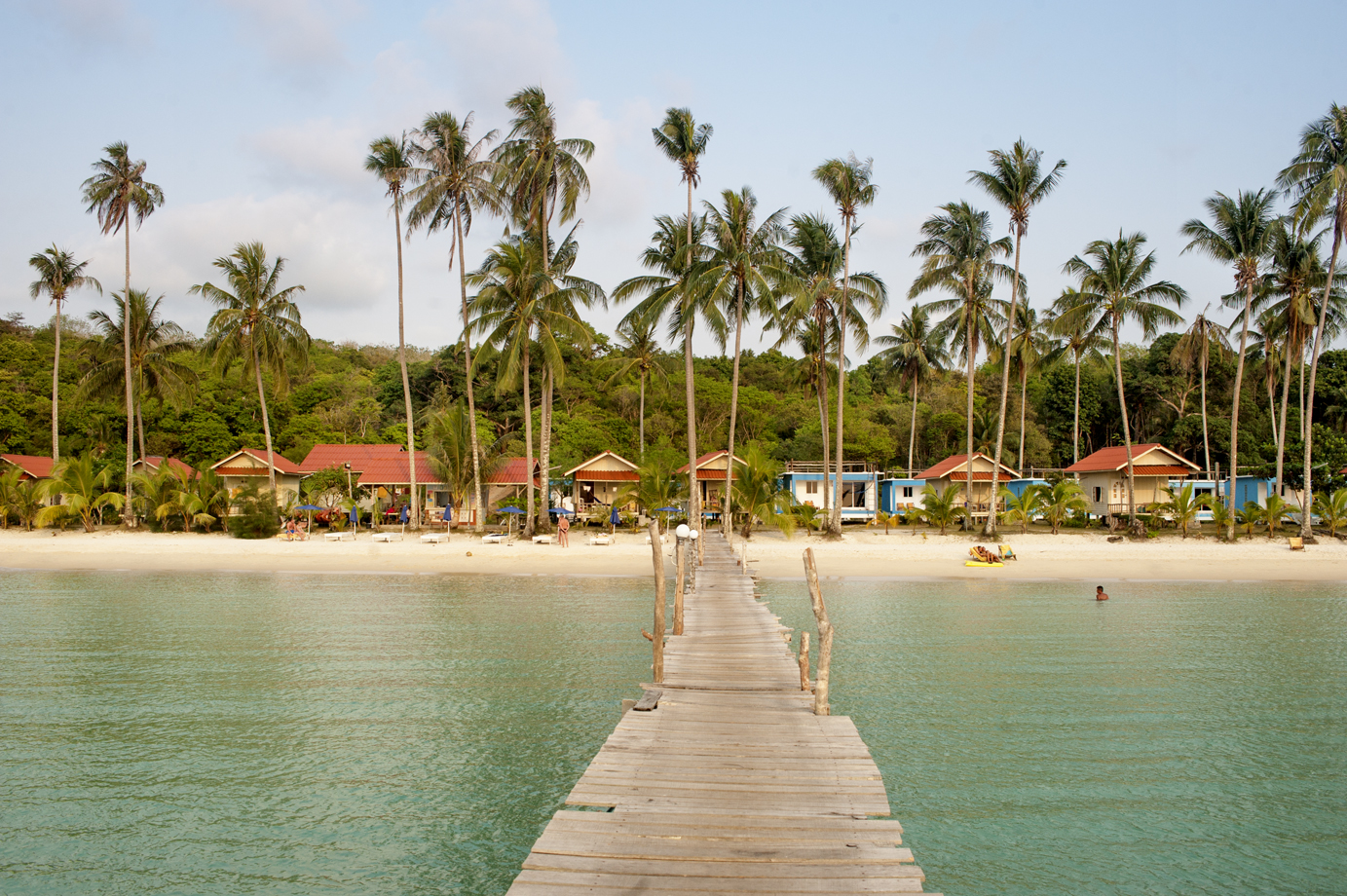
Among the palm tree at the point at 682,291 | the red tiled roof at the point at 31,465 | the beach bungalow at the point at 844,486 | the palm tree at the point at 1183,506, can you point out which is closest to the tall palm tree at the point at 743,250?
the palm tree at the point at 682,291

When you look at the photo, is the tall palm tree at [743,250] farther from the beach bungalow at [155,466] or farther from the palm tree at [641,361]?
the beach bungalow at [155,466]

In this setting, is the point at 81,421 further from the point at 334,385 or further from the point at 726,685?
the point at 726,685

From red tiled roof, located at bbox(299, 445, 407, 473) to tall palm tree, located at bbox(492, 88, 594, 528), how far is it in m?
11.9

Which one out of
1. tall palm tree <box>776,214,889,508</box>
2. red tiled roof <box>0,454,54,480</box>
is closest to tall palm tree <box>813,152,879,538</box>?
tall palm tree <box>776,214,889,508</box>

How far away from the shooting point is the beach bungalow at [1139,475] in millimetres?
36875

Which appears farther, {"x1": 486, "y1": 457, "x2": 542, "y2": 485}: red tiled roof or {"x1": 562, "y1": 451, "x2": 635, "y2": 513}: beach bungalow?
{"x1": 562, "y1": 451, "x2": 635, "y2": 513}: beach bungalow

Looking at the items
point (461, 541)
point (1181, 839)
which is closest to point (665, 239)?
point (461, 541)

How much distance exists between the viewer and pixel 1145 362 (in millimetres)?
48969

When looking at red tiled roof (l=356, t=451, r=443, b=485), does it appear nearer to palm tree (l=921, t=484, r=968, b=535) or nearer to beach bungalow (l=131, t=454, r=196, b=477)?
Answer: beach bungalow (l=131, t=454, r=196, b=477)

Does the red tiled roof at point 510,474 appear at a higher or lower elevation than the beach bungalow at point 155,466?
lower

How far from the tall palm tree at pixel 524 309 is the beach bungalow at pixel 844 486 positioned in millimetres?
11695

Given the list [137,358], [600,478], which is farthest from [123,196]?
[600,478]

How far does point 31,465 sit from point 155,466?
5.14m

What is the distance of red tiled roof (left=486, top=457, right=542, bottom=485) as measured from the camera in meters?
35.2
